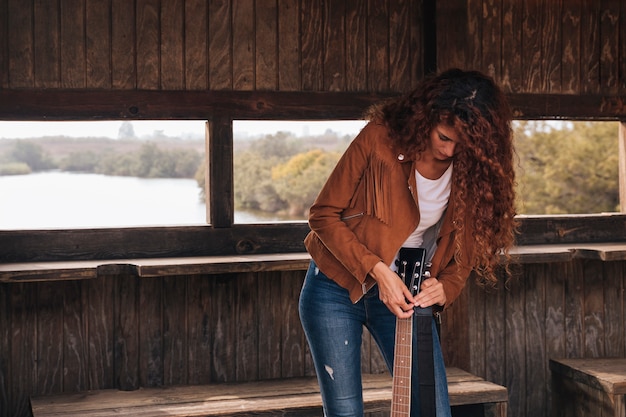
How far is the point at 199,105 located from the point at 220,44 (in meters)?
0.34

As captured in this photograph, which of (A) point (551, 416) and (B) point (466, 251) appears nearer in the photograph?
(B) point (466, 251)

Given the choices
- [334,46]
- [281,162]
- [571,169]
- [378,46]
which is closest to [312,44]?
[334,46]

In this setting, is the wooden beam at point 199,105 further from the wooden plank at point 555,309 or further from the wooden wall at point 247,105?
the wooden plank at point 555,309

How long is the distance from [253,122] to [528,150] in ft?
48.7

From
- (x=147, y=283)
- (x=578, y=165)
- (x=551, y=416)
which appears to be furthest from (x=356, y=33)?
(x=578, y=165)

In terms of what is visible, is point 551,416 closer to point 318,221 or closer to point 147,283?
point 147,283

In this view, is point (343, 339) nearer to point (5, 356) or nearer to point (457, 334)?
point (457, 334)

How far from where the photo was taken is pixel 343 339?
3.22 metres

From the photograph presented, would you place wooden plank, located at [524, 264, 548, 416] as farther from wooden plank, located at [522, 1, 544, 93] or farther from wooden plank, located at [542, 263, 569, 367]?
wooden plank, located at [522, 1, 544, 93]

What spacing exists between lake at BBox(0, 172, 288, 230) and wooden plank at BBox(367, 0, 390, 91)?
104 centimetres

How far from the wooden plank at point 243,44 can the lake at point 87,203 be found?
0.75 metres

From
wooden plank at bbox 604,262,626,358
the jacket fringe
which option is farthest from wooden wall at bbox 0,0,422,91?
the jacket fringe

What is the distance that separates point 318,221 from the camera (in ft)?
10.6

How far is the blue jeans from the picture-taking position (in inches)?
127
